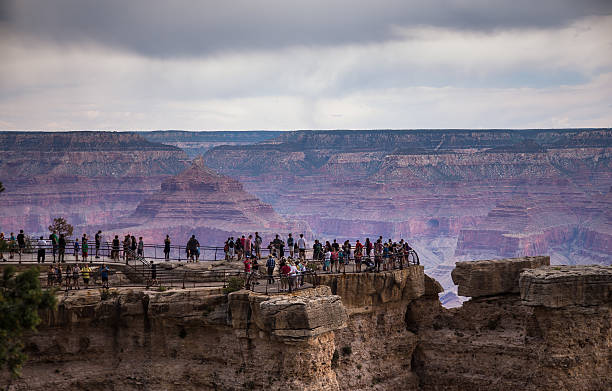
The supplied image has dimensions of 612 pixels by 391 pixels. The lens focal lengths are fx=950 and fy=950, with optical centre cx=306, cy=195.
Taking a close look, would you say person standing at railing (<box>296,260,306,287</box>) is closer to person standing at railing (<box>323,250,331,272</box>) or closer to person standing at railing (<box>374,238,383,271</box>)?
person standing at railing (<box>323,250,331,272</box>)

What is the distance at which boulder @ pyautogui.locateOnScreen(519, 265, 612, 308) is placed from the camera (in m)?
38.4

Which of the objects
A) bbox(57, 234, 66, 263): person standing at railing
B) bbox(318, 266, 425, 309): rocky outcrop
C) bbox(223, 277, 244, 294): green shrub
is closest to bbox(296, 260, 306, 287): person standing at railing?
bbox(318, 266, 425, 309): rocky outcrop

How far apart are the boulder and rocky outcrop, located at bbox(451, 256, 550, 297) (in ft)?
13.9

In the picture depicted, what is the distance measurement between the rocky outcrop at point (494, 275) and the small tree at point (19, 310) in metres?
21.5

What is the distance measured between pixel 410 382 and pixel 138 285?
12.9 m

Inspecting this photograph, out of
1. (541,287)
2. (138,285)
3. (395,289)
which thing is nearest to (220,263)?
(138,285)

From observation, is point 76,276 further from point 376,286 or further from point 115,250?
point 376,286

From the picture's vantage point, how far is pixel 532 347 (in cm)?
4138

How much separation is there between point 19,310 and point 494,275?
23.3 meters

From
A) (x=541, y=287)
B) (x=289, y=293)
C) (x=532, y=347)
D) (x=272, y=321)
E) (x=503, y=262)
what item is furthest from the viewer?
(x=503, y=262)

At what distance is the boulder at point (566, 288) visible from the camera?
126ft

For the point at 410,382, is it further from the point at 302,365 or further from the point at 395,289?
the point at 302,365

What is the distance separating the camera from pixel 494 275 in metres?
44.1

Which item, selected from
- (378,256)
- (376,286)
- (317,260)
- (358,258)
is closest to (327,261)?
(358,258)
